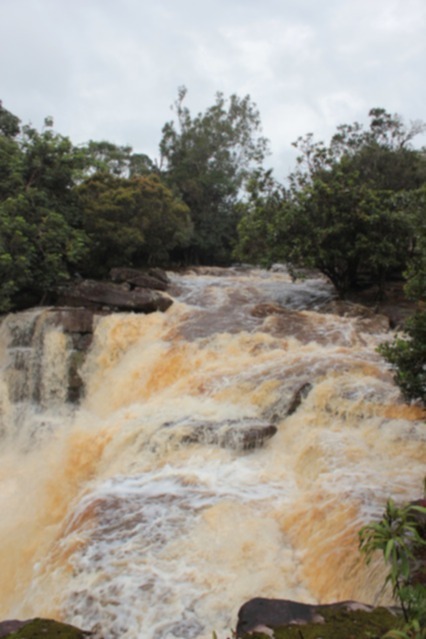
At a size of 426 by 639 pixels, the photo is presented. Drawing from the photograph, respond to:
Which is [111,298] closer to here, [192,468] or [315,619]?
[192,468]

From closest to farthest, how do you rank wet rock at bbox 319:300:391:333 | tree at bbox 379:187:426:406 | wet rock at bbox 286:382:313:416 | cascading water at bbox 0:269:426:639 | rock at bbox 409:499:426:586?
rock at bbox 409:499:426:586, cascading water at bbox 0:269:426:639, tree at bbox 379:187:426:406, wet rock at bbox 286:382:313:416, wet rock at bbox 319:300:391:333

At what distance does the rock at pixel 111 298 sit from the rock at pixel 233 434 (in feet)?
22.8

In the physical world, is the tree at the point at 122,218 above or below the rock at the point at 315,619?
above

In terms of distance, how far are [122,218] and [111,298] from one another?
466 cm

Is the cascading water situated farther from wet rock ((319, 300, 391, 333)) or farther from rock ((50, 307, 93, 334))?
wet rock ((319, 300, 391, 333))

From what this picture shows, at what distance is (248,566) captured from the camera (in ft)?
17.2

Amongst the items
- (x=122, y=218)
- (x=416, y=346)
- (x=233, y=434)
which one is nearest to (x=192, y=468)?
(x=233, y=434)

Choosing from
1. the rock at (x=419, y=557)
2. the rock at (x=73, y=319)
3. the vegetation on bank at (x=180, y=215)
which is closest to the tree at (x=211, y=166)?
the vegetation on bank at (x=180, y=215)

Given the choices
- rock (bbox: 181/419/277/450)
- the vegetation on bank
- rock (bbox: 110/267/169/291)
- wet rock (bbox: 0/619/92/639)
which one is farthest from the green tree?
rock (bbox: 110/267/169/291)

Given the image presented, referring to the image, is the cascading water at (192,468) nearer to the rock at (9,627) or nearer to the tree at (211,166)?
Answer: the rock at (9,627)

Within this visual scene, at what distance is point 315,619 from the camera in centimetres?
362

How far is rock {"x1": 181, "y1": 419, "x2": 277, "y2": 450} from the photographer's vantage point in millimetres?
7711

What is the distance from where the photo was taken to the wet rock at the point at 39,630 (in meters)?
3.70

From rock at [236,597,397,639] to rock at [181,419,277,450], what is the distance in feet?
12.5
